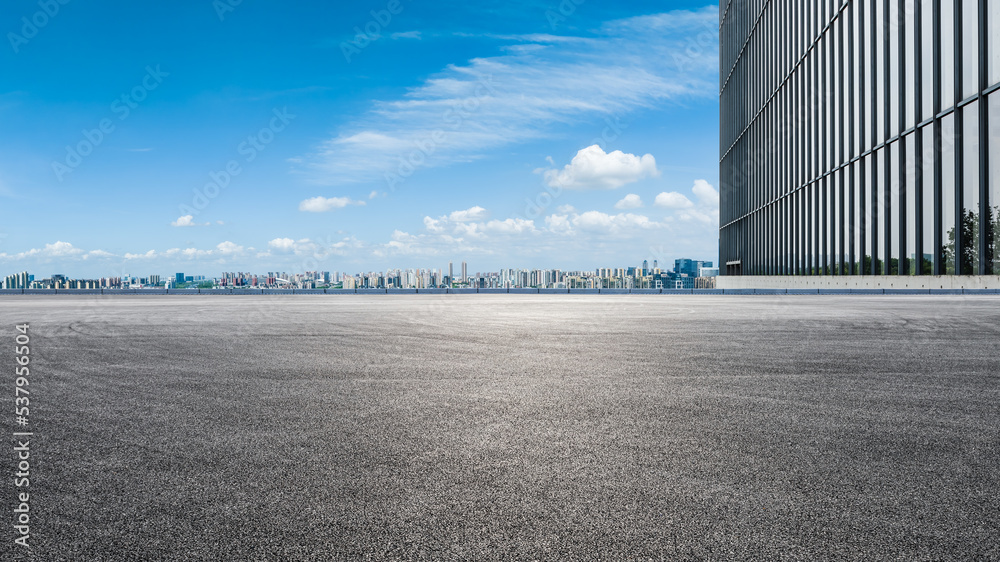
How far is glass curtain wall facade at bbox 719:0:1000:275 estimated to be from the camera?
29444 millimetres

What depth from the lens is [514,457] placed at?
4988 mm

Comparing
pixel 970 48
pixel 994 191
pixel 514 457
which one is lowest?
pixel 514 457

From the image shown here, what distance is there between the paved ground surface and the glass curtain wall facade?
2372cm

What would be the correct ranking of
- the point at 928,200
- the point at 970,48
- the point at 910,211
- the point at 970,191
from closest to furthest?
the point at 970,48
the point at 970,191
the point at 928,200
the point at 910,211

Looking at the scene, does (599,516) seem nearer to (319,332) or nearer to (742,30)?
(319,332)

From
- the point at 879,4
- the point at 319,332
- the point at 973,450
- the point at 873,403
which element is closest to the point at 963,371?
the point at 873,403

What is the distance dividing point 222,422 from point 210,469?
1.54 meters

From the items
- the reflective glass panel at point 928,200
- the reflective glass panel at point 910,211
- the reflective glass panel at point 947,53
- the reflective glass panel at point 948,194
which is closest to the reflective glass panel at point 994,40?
the reflective glass panel at point 947,53

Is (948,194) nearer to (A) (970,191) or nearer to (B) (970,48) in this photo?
(A) (970,191)

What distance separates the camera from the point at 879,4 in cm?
3756


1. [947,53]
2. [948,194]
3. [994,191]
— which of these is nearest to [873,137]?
[947,53]

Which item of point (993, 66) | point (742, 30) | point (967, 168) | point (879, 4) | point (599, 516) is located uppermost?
point (742, 30)

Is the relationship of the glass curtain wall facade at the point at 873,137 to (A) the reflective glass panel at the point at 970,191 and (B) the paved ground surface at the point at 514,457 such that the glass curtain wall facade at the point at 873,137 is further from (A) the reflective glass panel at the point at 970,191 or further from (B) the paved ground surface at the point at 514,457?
(B) the paved ground surface at the point at 514,457

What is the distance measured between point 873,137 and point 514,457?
130 ft
